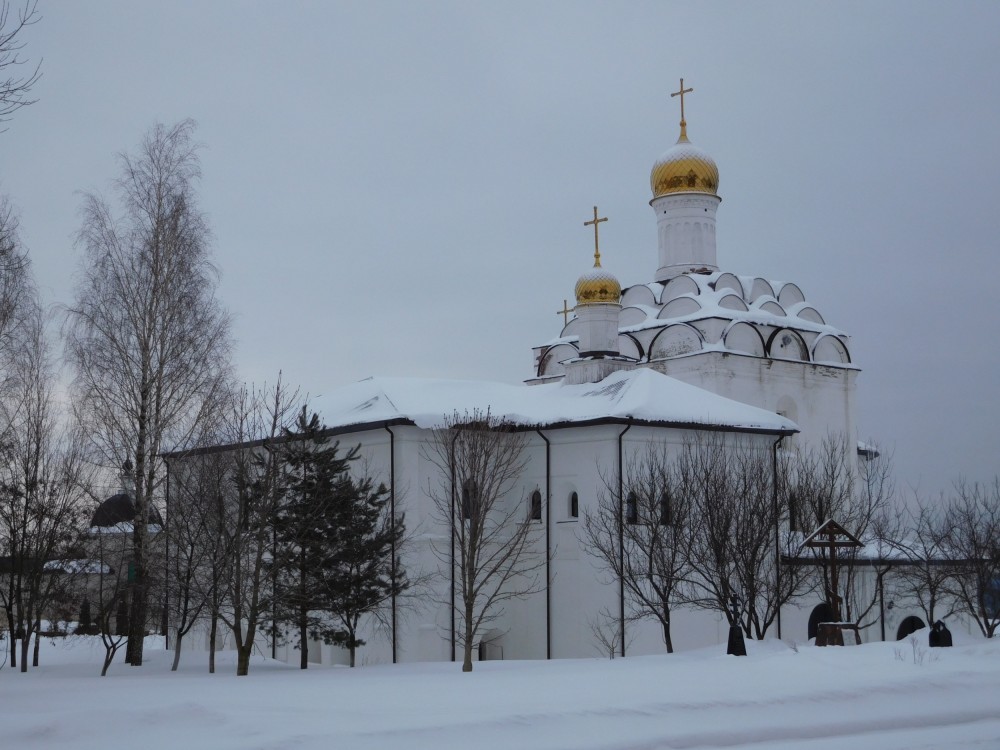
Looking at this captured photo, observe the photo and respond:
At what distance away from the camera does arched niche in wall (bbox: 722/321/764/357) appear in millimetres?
30645

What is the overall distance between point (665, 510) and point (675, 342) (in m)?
9.56

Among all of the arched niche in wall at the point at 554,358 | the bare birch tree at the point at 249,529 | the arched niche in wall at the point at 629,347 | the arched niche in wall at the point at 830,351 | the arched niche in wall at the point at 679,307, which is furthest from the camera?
the arched niche in wall at the point at 554,358

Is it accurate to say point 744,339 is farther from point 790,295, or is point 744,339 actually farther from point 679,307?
point 790,295

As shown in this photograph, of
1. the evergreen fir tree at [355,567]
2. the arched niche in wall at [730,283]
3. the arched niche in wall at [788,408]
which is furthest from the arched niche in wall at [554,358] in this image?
the evergreen fir tree at [355,567]

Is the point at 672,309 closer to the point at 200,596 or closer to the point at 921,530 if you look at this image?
the point at 921,530

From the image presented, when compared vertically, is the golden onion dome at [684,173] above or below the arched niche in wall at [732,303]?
above

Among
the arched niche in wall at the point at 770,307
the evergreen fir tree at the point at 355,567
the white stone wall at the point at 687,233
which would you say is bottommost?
the evergreen fir tree at the point at 355,567

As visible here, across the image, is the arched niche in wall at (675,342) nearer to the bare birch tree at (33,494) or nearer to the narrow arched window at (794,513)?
the narrow arched window at (794,513)

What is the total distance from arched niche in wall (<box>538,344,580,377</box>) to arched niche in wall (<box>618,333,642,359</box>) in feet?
8.31

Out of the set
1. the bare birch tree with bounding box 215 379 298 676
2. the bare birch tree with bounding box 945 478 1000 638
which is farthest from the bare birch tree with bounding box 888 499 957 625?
the bare birch tree with bounding box 215 379 298 676

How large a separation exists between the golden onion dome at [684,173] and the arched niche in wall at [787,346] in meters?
5.12

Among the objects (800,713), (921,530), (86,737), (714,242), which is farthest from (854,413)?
(86,737)

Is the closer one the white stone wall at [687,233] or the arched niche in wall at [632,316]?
the arched niche in wall at [632,316]

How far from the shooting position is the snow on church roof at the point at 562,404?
23.2m
